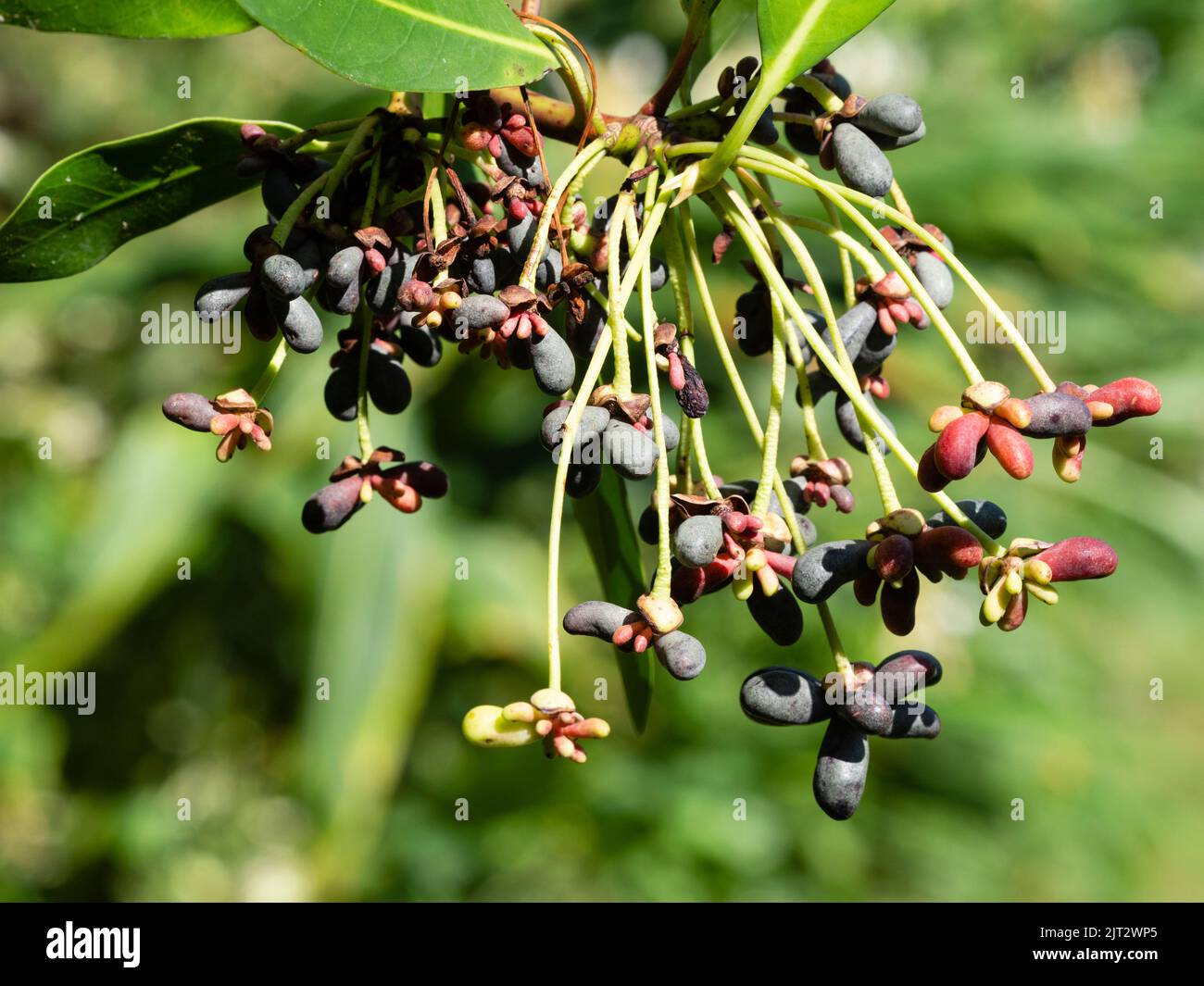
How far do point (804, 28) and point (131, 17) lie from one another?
57 cm

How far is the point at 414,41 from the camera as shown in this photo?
2.92 ft

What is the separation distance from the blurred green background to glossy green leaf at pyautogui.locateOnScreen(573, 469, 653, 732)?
5.39ft

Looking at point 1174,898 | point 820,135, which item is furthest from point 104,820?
point 1174,898

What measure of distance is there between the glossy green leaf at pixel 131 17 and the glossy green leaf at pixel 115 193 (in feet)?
0.28

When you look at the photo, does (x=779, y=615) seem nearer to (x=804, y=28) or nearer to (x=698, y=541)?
(x=698, y=541)

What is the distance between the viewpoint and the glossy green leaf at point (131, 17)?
34.9 inches

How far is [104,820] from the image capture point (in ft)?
11.8

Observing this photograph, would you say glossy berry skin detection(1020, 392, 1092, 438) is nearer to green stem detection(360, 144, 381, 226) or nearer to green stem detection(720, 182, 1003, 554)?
green stem detection(720, 182, 1003, 554)

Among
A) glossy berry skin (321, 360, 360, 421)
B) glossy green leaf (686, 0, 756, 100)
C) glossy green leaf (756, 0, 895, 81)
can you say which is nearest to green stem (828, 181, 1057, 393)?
glossy green leaf (756, 0, 895, 81)

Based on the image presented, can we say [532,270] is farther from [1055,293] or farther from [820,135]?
[1055,293]

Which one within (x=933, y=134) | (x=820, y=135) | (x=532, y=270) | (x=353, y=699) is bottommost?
(x=353, y=699)

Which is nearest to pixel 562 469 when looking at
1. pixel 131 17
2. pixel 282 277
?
pixel 282 277

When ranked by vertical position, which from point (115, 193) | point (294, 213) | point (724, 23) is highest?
point (724, 23)
